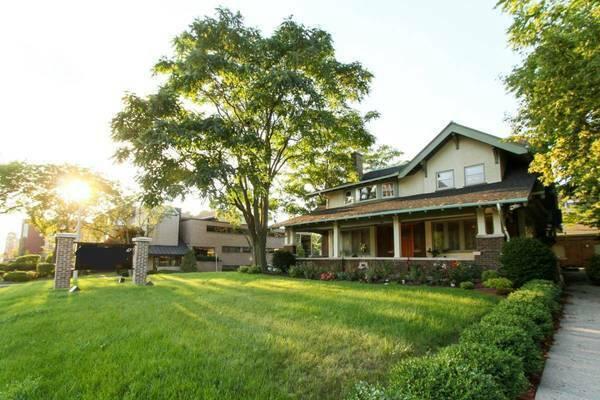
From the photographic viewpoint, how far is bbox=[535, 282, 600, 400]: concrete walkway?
3838 mm

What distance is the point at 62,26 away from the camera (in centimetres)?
852

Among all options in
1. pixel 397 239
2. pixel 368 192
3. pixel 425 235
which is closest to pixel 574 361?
pixel 397 239

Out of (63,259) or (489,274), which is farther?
(63,259)

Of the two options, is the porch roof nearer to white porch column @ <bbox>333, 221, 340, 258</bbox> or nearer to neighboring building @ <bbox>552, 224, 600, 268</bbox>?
white porch column @ <bbox>333, 221, 340, 258</bbox>

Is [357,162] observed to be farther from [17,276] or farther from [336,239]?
[17,276]

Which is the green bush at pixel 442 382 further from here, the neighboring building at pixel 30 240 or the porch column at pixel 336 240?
the neighboring building at pixel 30 240

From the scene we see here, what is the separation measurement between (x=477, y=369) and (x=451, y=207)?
10708 millimetres

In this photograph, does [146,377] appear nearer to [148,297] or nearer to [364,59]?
[148,297]

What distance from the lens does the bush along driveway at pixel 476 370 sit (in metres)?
2.74

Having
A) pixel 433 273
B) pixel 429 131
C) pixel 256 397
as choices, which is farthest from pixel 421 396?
pixel 429 131

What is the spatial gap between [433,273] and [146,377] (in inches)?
449

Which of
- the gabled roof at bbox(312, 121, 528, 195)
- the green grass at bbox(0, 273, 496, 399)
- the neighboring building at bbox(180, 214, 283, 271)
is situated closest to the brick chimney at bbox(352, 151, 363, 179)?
the gabled roof at bbox(312, 121, 528, 195)

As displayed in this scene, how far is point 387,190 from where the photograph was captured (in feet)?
62.7

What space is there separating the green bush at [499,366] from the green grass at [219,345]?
0.97 meters
